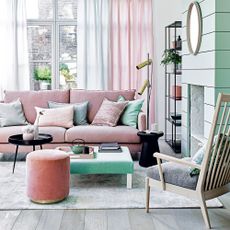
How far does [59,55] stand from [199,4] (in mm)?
3255

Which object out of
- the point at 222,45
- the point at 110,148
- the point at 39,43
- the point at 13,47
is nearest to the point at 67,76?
the point at 39,43

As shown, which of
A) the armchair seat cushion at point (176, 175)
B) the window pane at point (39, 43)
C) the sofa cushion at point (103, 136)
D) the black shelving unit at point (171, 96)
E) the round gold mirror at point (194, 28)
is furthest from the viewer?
the window pane at point (39, 43)

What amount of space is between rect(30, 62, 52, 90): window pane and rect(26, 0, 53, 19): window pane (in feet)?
2.75

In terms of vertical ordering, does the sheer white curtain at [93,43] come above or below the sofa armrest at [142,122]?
above

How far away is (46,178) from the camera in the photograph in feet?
11.8

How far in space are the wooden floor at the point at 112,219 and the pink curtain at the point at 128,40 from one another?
12.7 feet

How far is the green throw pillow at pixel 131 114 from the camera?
5660mm

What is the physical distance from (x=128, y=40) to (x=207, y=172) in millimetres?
4340

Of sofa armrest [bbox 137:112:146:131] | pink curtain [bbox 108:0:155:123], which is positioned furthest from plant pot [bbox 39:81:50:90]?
sofa armrest [bbox 137:112:146:131]

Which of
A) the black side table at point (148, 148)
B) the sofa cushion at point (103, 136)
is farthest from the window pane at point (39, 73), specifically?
the black side table at point (148, 148)

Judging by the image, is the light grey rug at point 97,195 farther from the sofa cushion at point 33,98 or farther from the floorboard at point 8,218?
the sofa cushion at point 33,98

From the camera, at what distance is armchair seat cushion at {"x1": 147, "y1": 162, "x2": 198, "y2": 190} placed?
3197mm

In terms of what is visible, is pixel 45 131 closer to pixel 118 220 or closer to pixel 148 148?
pixel 148 148

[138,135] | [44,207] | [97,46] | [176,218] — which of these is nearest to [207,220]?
[176,218]
